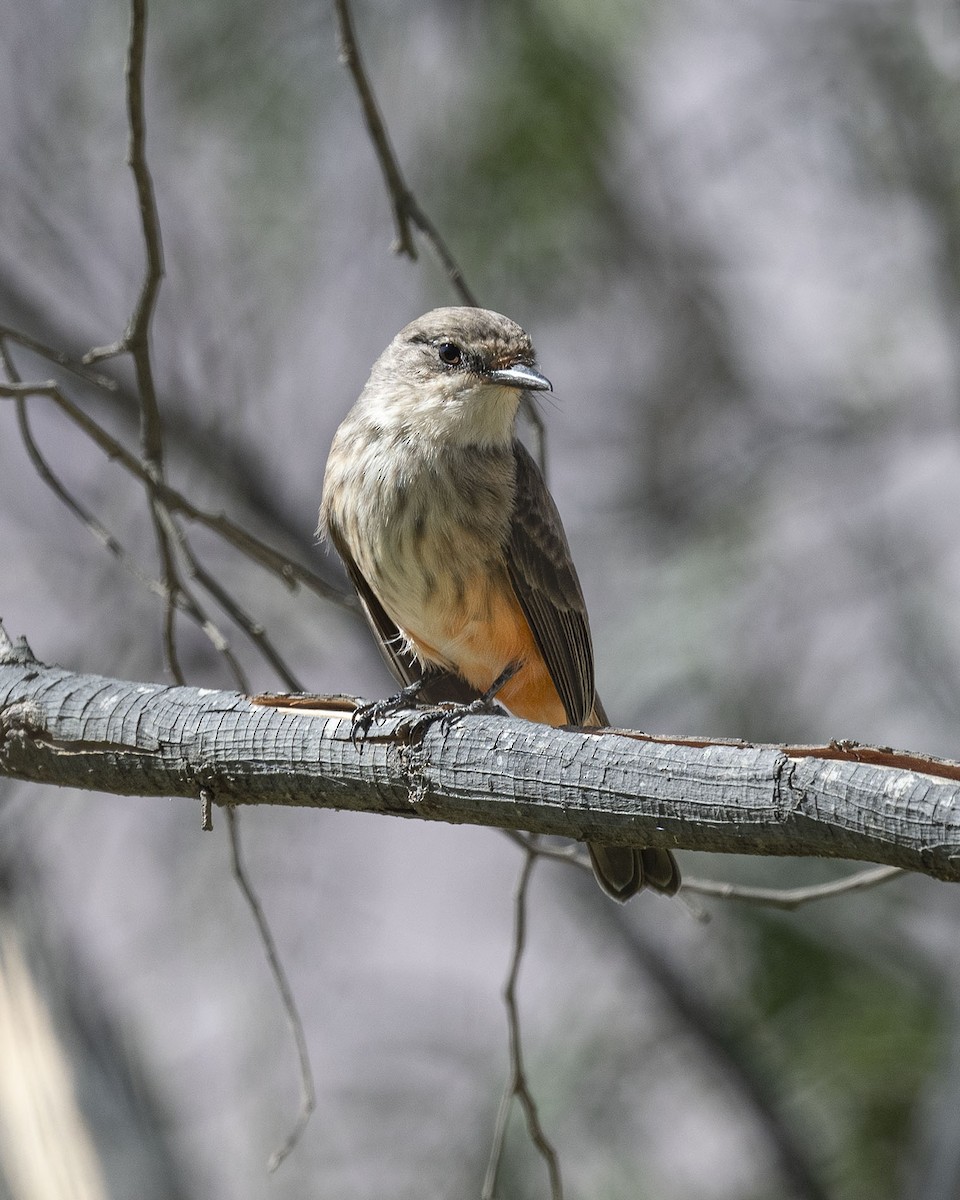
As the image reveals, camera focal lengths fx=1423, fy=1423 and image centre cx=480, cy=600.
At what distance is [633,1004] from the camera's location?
737 centimetres

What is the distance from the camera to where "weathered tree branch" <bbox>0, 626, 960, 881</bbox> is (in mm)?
2230

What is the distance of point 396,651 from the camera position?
188 inches

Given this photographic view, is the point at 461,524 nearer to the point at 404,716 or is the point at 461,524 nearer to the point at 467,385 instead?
the point at 467,385

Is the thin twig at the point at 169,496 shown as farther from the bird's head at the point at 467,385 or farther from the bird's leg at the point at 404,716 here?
the bird's head at the point at 467,385

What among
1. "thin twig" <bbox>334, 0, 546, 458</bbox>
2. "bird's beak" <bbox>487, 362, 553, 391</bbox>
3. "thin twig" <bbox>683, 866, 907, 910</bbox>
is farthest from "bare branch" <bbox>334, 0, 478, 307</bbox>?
"thin twig" <bbox>683, 866, 907, 910</bbox>

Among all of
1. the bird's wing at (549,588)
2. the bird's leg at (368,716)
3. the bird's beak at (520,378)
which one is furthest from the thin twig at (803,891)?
the bird's beak at (520,378)

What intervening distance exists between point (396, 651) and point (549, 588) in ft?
2.06

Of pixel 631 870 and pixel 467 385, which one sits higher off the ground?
pixel 467 385

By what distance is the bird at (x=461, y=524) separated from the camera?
13.9 feet

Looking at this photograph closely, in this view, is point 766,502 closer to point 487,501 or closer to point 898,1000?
point 898,1000

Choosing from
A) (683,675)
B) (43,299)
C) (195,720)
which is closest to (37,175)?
(43,299)

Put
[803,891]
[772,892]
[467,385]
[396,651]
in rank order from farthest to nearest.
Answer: [396,651] < [467,385] < [772,892] < [803,891]

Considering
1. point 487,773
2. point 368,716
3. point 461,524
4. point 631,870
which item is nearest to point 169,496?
point 368,716

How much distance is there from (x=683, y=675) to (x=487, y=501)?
2444 millimetres
